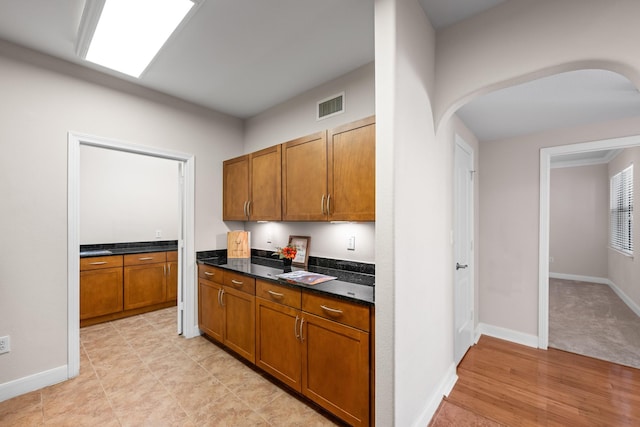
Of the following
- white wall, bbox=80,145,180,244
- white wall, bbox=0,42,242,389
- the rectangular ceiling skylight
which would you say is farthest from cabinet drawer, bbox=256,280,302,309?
white wall, bbox=80,145,180,244

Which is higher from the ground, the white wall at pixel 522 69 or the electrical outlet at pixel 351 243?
the white wall at pixel 522 69

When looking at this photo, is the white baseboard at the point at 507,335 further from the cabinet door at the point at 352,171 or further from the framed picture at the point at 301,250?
the cabinet door at the point at 352,171

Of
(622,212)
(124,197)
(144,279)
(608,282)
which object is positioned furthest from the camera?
(608,282)

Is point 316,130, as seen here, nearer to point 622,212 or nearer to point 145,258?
point 145,258

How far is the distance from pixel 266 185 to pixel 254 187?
227 millimetres

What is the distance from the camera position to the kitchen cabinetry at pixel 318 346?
1669 mm

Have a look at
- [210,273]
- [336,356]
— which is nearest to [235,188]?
[210,273]

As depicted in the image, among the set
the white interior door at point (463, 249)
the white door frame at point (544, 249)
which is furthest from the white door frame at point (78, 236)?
the white door frame at point (544, 249)

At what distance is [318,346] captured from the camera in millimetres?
1895

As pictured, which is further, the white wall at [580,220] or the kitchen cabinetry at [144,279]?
the white wall at [580,220]

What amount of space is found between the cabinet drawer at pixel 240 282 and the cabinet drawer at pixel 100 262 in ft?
6.49

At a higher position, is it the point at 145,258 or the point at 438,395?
the point at 145,258

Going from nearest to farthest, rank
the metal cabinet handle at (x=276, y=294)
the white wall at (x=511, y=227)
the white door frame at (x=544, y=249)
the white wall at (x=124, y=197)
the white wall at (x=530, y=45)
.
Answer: the white wall at (x=530, y=45) → the metal cabinet handle at (x=276, y=294) → the white door frame at (x=544, y=249) → the white wall at (x=511, y=227) → the white wall at (x=124, y=197)

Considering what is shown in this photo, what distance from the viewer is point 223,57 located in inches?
90.6
